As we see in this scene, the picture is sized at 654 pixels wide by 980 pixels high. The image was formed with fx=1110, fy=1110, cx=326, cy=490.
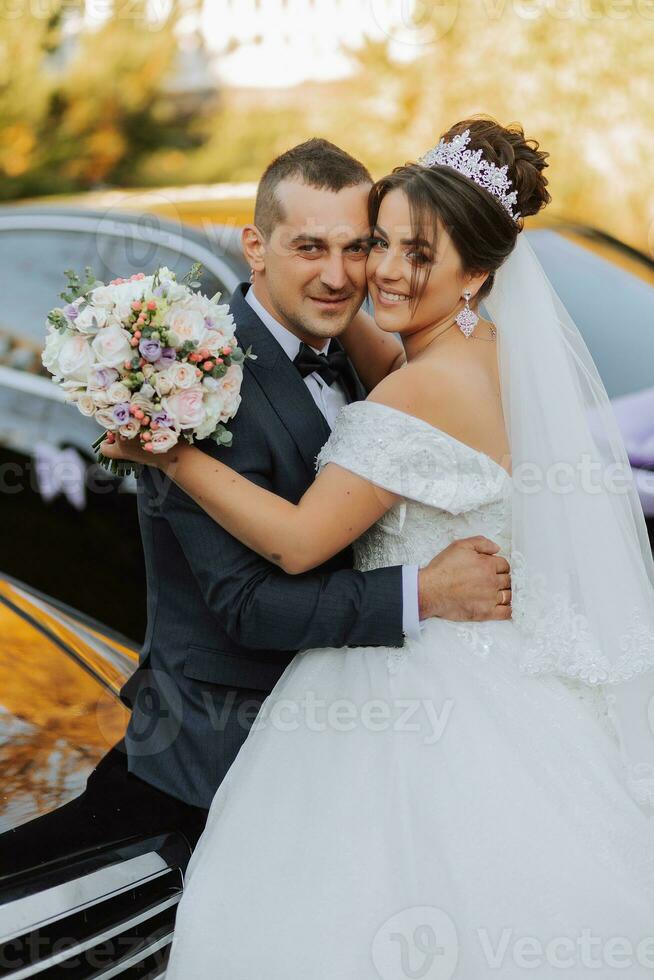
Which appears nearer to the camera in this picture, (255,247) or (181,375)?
(181,375)

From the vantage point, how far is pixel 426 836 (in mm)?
2043

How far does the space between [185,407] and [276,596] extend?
437 millimetres

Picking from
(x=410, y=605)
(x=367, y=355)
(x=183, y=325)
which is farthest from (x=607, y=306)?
(x=183, y=325)

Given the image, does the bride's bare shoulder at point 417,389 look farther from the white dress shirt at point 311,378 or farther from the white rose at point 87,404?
the white rose at point 87,404

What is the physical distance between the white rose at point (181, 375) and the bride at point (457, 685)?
184mm

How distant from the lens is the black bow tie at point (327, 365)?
2.50 m

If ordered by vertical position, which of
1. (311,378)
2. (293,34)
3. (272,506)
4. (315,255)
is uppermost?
(293,34)

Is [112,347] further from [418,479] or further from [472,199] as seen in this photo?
[472,199]

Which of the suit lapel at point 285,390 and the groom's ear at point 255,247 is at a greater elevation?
the groom's ear at point 255,247

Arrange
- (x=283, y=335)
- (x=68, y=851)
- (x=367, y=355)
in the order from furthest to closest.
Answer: (x=367, y=355)
(x=283, y=335)
(x=68, y=851)

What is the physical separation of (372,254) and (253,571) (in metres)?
0.77

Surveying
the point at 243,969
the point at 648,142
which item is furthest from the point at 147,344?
the point at 648,142

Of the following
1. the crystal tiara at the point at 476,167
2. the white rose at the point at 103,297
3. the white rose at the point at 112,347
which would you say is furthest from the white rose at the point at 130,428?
the crystal tiara at the point at 476,167

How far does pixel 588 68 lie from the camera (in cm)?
960
